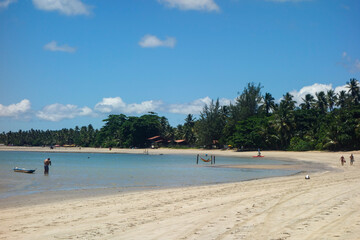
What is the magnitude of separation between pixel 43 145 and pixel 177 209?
20024 cm

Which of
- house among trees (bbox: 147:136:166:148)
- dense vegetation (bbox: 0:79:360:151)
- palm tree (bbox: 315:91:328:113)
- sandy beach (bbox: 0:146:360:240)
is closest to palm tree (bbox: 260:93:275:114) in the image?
dense vegetation (bbox: 0:79:360:151)

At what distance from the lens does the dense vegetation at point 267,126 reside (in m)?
63.8

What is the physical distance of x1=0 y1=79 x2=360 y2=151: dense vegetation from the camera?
209 ft

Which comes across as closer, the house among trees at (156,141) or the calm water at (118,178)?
the calm water at (118,178)

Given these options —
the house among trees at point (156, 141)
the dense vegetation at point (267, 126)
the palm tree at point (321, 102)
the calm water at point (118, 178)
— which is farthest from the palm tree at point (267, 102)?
the calm water at point (118, 178)

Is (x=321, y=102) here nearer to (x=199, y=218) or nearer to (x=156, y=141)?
(x=156, y=141)

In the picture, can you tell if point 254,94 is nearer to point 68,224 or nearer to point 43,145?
point 68,224

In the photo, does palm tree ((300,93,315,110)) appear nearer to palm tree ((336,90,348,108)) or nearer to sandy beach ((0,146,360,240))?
palm tree ((336,90,348,108))

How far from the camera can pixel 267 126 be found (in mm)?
79625

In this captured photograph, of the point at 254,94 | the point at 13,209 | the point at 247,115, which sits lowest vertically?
the point at 13,209

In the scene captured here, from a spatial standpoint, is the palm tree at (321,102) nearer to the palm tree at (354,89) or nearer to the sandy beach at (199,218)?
the palm tree at (354,89)

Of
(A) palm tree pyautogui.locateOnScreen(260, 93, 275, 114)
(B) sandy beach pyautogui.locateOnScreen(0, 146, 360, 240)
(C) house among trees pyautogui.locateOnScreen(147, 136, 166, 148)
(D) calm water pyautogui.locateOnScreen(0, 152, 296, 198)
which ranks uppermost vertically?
(A) palm tree pyautogui.locateOnScreen(260, 93, 275, 114)

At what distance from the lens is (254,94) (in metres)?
96.0

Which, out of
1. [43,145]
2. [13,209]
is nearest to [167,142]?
[43,145]
